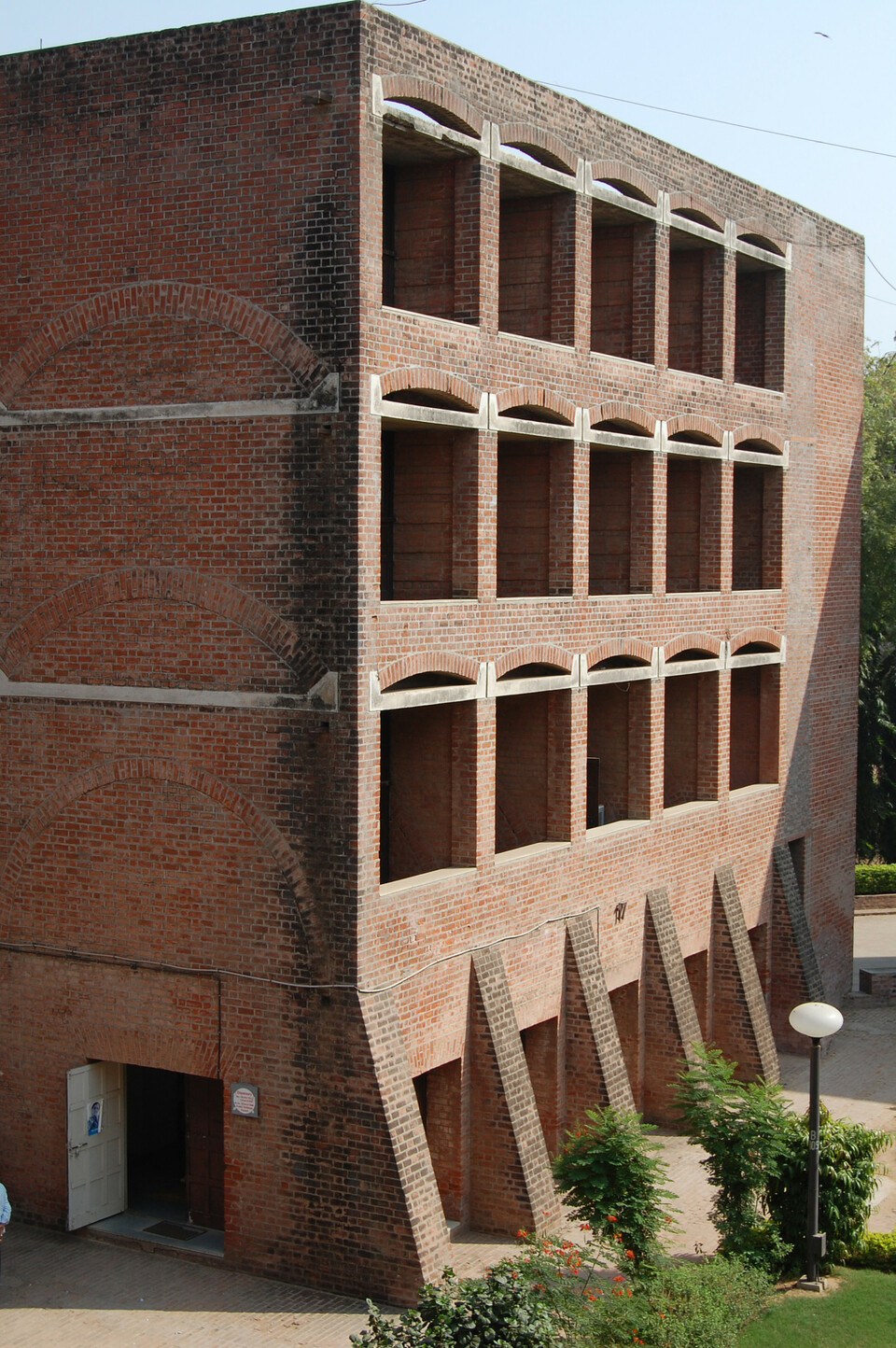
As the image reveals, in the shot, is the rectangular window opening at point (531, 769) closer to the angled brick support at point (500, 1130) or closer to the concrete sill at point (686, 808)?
the angled brick support at point (500, 1130)

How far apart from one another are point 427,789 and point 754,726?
9132mm

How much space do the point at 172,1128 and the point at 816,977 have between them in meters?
11.1

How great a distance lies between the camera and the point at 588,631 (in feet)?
66.1

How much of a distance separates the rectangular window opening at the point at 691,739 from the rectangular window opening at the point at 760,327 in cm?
537

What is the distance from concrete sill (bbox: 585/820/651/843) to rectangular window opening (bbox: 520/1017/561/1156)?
2419 millimetres

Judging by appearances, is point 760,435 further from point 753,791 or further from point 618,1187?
point 618,1187

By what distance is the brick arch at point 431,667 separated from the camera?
16.3 m

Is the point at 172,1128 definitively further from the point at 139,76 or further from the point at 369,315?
the point at 139,76

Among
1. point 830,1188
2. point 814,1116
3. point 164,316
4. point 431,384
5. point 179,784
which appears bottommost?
point 830,1188

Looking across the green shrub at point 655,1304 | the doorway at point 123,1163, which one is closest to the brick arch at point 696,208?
the doorway at point 123,1163

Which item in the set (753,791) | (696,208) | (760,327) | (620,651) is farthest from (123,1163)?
(760,327)

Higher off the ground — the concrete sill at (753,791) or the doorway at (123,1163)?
the concrete sill at (753,791)

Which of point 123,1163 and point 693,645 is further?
point 693,645

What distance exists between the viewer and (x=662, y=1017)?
21.7 m
